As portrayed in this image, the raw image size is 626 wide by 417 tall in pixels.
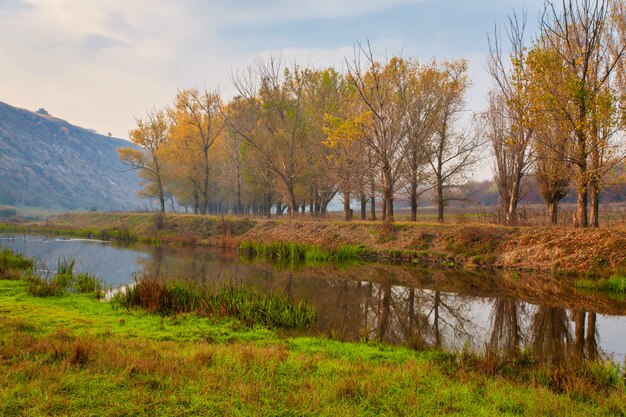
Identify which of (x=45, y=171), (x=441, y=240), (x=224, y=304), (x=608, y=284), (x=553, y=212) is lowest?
(x=608, y=284)

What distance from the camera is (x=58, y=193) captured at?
149m

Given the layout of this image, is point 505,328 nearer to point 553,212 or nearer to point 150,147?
point 553,212

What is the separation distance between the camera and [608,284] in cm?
1664

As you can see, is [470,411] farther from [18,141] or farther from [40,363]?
[18,141]

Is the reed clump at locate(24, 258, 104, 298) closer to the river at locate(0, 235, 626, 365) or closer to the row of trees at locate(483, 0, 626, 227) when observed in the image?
the river at locate(0, 235, 626, 365)

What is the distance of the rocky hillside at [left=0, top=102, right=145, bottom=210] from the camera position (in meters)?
136

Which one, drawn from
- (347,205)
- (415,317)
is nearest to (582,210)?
(415,317)

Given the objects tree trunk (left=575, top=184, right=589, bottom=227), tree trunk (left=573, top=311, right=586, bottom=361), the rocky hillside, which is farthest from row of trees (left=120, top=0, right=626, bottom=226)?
the rocky hillside

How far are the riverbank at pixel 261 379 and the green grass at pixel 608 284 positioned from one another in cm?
1065

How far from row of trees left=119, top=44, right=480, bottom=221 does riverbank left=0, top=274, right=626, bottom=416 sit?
2328 cm

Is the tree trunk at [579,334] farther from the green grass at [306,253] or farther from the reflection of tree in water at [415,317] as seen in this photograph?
the green grass at [306,253]

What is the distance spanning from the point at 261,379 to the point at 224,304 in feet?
19.5

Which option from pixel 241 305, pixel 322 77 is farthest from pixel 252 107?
pixel 241 305

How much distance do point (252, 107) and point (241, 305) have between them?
3479 cm
